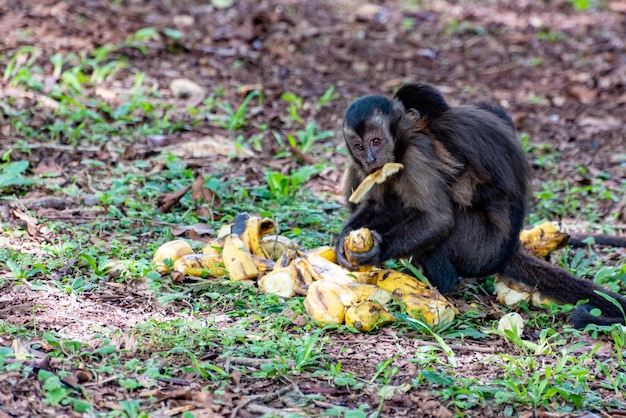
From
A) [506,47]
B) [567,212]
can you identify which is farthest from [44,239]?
[506,47]

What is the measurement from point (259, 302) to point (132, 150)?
2405 millimetres

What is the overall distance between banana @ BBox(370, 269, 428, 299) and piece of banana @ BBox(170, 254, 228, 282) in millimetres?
893

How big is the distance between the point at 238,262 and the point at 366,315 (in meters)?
0.87

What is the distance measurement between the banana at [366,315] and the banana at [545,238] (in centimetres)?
141

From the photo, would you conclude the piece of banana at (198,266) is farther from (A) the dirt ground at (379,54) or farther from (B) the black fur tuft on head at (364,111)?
(A) the dirt ground at (379,54)

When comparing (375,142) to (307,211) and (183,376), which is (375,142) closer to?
(307,211)

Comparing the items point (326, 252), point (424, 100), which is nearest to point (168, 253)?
point (326, 252)

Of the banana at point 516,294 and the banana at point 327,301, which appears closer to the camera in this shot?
the banana at point 327,301

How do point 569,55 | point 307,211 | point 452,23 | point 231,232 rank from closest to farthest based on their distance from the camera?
point 231,232 < point 307,211 < point 569,55 < point 452,23

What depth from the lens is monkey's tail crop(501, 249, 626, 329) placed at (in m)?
4.54

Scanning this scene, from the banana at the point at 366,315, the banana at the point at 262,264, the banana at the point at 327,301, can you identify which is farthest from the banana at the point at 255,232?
the banana at the point at 366,315

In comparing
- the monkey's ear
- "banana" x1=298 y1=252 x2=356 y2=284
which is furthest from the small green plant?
the monkey's ear

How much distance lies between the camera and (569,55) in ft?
32.7

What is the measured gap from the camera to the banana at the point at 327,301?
433 cm
